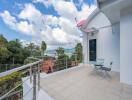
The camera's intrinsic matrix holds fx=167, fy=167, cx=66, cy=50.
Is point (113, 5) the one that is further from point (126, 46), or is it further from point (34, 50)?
point (34, 50)

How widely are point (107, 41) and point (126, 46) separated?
14.5 ft

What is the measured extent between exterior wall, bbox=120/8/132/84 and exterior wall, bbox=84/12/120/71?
331cm

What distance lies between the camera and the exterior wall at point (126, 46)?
6419 millimetres

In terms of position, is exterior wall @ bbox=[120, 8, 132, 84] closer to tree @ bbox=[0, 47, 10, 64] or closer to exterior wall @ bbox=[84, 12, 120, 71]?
exterior wall @ bbox=[84, 12, 120, 71]

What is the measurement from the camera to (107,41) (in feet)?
35.9

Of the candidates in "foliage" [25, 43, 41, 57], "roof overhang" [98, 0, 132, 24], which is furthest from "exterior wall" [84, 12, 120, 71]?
"foliage" [25, 43, 41, 57]

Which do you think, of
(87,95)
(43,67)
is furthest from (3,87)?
(87,95)

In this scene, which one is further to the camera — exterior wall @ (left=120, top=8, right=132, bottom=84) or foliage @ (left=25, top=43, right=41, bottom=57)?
foliage @ (left=25, top=43, right=41, bottom=57)

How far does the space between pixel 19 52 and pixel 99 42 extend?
56.9 feet

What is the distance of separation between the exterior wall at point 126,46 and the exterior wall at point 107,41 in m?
3.31

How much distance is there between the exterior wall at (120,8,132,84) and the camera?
6.42 meters

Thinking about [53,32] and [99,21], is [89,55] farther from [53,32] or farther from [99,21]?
[53,32]

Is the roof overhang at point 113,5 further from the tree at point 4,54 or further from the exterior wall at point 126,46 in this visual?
the tree at point 4,54

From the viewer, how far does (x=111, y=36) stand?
10.6 meters
